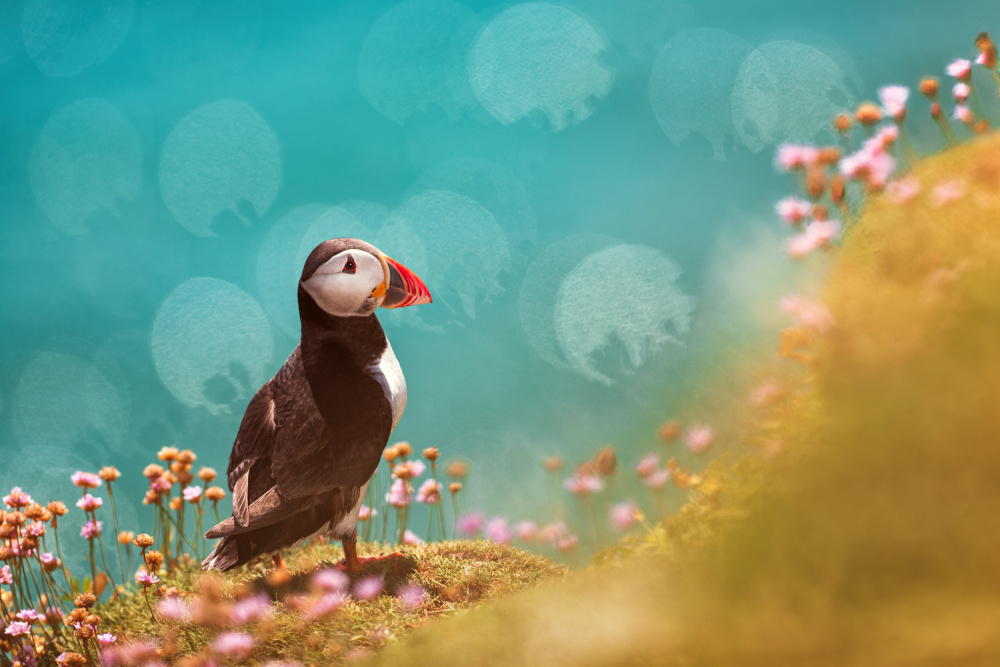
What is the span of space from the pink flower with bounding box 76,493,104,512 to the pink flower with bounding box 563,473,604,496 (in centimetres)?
228

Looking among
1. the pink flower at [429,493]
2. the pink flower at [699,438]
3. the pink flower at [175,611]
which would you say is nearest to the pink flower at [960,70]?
the pink flower at [699,438]

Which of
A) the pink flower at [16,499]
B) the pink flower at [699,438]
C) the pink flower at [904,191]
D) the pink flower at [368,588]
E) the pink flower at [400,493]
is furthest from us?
the pink flower at [400,493]

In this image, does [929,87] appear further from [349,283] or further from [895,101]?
[349,283]

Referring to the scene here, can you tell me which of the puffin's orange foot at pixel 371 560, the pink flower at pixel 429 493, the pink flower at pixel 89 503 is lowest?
the puffin's orange foot at pixel 371 560

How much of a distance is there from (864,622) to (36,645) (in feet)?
10.3

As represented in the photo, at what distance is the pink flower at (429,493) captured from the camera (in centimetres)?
276

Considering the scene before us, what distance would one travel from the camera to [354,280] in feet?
7.59

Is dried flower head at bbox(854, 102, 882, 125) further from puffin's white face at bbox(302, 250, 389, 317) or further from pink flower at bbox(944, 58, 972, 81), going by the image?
puffin's white face at bbox(302, 250, 389, 317)

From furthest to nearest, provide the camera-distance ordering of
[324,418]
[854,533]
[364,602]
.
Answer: [324,418] → [364,602] → [854,533]

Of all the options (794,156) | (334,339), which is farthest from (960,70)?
(334,339)

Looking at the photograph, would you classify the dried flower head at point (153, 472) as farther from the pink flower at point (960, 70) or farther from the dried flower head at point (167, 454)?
the pink flower at point (960, 70)

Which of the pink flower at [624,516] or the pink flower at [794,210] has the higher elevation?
the pink flower at [794,210]

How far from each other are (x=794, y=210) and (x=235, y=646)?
1.86 metres

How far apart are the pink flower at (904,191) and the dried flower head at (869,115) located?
0.52 m
